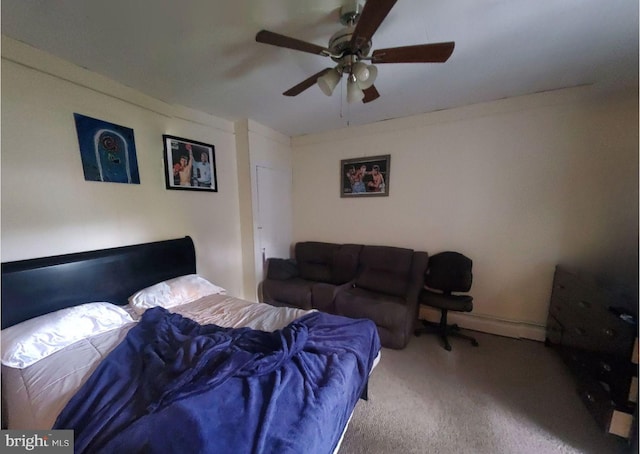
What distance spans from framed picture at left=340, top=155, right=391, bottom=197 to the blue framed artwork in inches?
90.3

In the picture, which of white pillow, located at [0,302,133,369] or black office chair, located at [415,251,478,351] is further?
black office chair, located at [415,251,478,351]

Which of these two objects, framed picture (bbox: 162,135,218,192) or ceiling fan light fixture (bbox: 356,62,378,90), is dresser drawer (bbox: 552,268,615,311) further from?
framed picture (bbox: 162,135,218,192)

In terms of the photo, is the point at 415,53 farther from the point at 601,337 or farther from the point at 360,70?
the point at 601,337

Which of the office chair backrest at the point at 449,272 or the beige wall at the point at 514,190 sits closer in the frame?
the beige wall at the point at 514,190

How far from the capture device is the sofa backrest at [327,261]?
117 inches

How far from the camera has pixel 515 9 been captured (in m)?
1.28

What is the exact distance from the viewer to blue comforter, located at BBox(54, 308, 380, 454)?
2.62 ft

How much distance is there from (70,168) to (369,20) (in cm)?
222

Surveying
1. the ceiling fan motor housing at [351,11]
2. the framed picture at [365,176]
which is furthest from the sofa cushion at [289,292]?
the ceiling fan motor housing at [351,11]

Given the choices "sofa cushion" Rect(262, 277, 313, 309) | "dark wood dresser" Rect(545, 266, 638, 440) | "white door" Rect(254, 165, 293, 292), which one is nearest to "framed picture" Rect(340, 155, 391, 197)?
"white door" Rect(254, 165, 293, 292)

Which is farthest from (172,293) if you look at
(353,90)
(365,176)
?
(365,176)

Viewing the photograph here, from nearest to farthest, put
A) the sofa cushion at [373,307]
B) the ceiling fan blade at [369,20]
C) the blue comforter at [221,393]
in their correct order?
the blue comforter at [221,393] → the ceiling fan blade at [369,20] → the sofa cushion at [373,307]

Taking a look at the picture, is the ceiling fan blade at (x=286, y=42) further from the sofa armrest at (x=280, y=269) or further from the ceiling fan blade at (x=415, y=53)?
the sofa armrest at (x=280, y=269)

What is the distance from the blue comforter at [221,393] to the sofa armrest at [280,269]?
1.58 m
